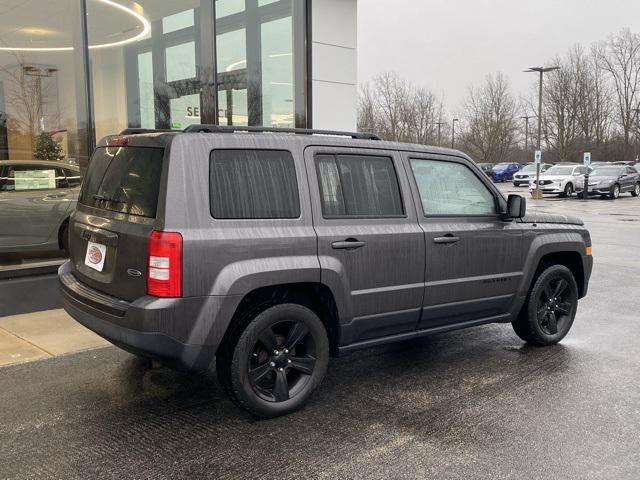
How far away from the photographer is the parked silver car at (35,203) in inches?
280

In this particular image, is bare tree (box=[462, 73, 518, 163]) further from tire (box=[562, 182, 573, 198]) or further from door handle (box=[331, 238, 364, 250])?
door handle (box=[331, 238, 364, 250])

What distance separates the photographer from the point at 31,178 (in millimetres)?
7371

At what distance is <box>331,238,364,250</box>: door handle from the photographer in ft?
→ 13.5

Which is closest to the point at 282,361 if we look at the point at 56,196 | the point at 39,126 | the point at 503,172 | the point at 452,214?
the point at 452,214

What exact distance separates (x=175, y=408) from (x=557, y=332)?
12.1ft

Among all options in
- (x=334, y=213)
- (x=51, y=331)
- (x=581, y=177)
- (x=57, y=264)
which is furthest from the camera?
(x=581, y=177)

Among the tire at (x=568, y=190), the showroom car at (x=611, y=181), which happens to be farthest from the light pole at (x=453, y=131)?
the tire at (x=568, y=190)

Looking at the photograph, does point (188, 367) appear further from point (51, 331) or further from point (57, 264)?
point (57, 264)

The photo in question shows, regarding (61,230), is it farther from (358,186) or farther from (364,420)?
(364,420)

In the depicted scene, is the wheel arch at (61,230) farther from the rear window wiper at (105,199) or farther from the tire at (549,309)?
the tire at (549,309)

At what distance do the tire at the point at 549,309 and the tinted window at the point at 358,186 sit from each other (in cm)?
182

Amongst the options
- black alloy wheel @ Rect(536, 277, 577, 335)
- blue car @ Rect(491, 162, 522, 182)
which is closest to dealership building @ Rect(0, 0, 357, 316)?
black alloy wheel @ Rect(536, 277, 577, 335)

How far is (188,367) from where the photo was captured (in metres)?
3.63

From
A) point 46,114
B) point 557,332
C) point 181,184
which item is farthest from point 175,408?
point 46,114
